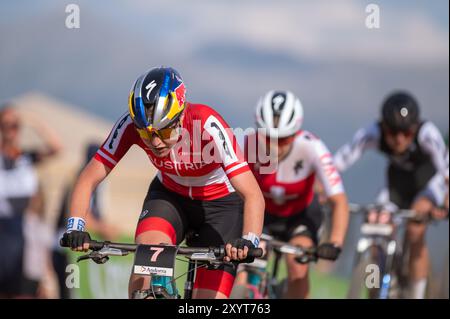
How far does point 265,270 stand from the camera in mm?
8281

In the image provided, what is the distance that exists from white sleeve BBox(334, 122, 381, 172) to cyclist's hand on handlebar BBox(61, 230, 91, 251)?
4.84 m

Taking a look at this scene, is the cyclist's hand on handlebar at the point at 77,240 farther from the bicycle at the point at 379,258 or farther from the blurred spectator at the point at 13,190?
the blurred spectator at the point at 13,190

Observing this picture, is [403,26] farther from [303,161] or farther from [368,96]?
[303,161]

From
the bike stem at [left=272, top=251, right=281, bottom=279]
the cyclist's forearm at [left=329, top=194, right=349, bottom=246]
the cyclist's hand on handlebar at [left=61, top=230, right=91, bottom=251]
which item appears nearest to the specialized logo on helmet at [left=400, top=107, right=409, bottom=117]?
the cyclist's forearm at [left=329, top=194, right=349, bottom=246]

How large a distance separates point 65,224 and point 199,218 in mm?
4869

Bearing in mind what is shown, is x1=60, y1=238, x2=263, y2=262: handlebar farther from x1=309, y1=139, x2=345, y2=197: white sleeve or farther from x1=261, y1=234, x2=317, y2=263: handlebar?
x1=309, y1=139, x2=345, y2=197: white sleeve

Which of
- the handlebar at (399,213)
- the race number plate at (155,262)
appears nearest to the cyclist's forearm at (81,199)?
the race number plate at (155,262)

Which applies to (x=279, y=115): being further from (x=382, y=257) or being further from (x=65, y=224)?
(x=65, y=224)

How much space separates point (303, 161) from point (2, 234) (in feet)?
14.2

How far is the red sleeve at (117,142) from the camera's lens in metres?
6.58

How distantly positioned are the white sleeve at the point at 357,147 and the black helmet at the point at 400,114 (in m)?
0.22

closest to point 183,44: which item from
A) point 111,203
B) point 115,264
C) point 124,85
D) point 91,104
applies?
point 124,85

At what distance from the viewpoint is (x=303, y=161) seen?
28.4ft

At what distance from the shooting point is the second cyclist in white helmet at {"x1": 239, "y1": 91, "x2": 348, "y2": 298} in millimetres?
8469
